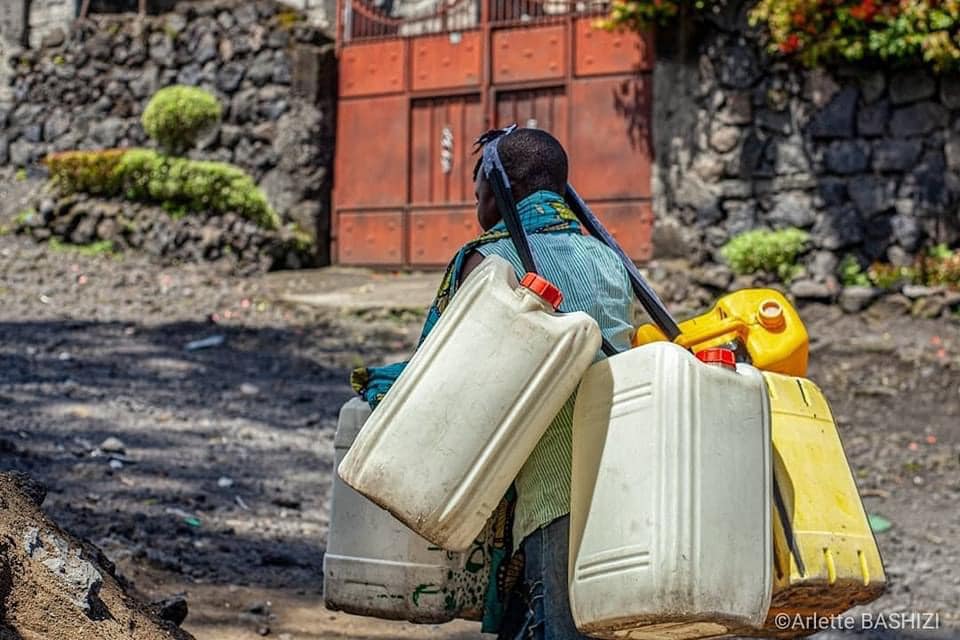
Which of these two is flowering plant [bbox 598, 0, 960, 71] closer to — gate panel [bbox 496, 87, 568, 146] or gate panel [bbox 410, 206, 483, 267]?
gate panel [bbox 496, 87, 568, 146]

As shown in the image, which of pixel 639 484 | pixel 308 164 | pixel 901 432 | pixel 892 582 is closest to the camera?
pixel 639 484

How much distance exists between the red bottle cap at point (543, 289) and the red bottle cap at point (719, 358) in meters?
0.29

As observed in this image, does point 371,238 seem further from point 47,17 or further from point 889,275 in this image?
point 889,275

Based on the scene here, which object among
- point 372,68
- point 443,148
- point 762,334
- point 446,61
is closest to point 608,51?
point 446,61

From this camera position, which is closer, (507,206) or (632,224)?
(507,206)

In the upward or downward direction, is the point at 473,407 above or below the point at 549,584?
above

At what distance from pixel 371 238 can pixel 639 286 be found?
10.1 meters

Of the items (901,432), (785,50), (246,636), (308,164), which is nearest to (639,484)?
(246,636)

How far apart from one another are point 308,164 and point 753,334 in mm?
10510

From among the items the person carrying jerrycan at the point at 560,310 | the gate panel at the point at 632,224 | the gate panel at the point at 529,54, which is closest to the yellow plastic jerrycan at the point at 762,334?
the person carrying jerrycan at the point at 560,310

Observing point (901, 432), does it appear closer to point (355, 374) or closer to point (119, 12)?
point (355, 374)

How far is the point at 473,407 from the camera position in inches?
90.2

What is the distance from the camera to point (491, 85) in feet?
39.3

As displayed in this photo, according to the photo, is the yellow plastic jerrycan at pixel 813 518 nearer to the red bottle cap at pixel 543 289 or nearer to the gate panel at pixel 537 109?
the red bottle cap at pixel 543 289
